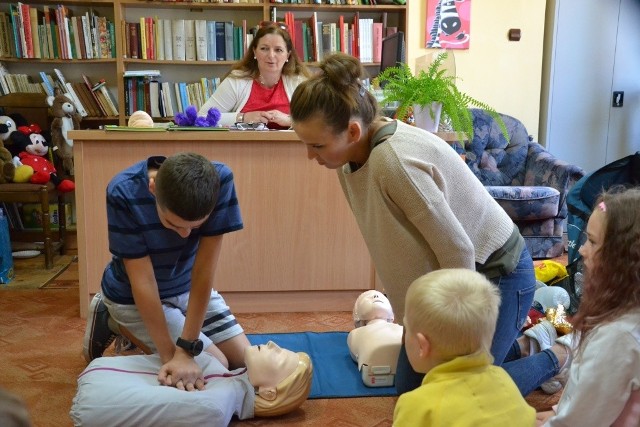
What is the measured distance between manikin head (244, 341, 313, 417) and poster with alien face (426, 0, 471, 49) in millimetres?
3202

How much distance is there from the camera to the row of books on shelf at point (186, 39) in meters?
4.38

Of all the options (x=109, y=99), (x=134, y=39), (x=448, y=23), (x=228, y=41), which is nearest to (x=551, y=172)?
(x=448, y=23)

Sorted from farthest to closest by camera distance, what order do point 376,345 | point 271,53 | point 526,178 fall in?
point 526,178 < point 271,53 < point 376,345

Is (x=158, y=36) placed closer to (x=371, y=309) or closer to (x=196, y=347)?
(x=371, y=309)

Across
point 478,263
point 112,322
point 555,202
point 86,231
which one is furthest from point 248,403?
point 555,202

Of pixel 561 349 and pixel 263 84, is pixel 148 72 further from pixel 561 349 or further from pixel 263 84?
pixel 561 349

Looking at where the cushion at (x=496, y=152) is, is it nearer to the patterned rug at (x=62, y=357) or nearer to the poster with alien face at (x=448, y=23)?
the poster with alien face at (x=448, y=23)

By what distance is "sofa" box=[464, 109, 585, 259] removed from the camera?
12.2 feet

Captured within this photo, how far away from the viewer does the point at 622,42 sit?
15.3ft

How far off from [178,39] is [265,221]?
2215mm

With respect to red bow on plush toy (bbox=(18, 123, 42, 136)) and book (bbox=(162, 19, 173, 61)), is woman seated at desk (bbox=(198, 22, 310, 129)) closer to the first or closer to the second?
book (bbox=(162, 19, 173, 61))

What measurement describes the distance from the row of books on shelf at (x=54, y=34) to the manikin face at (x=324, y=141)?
10.9 ft

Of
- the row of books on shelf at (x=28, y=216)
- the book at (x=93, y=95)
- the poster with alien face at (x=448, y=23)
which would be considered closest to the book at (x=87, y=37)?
the book at (x=93, y=95)

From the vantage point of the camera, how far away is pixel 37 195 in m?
3.72
